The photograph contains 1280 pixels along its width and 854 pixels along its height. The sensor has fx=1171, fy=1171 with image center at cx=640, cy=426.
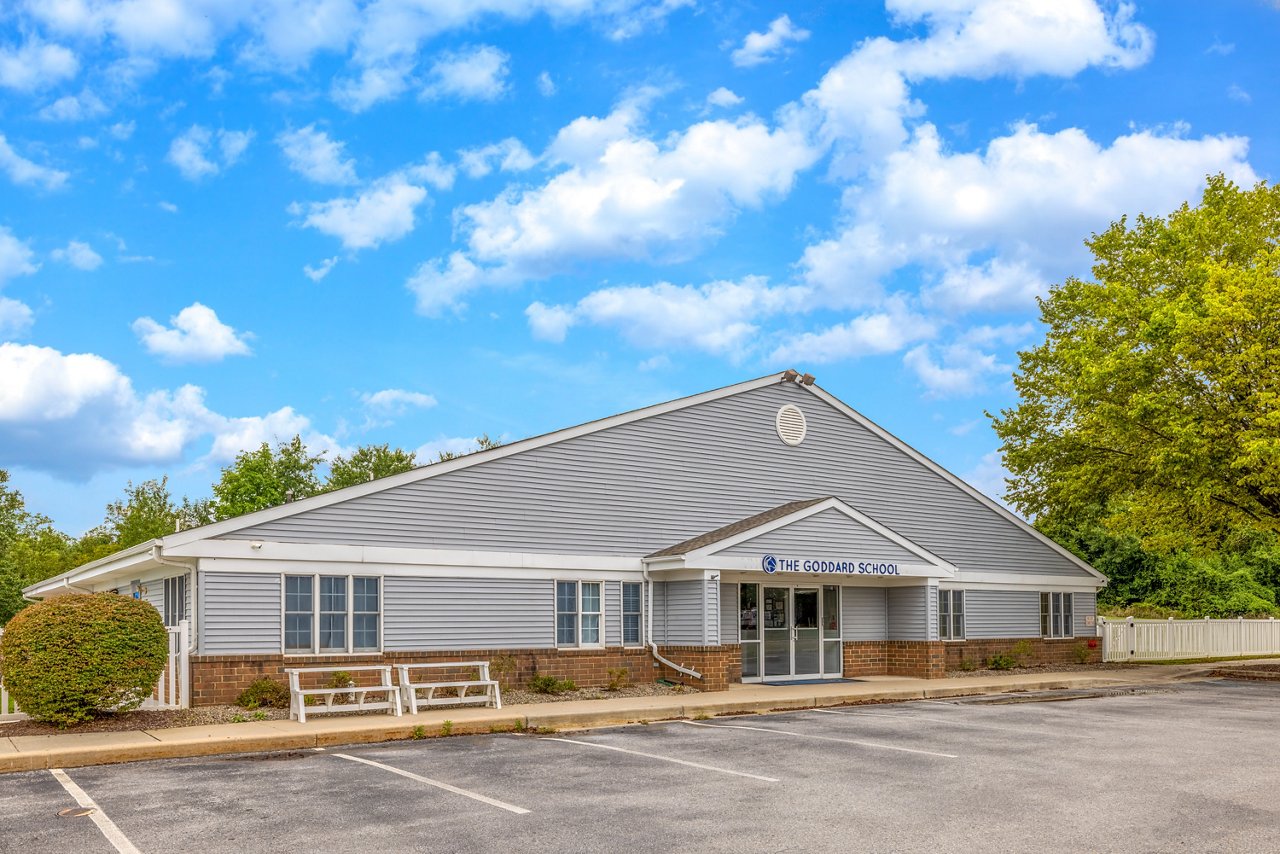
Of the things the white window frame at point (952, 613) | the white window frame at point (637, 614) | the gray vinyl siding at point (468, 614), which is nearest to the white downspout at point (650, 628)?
the white window frame at point (637, 614)

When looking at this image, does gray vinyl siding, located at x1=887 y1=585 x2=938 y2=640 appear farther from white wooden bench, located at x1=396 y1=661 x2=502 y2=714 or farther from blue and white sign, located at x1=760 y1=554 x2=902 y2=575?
white wooden bench, located at x1=396 y1=661 x2=502 y2=714

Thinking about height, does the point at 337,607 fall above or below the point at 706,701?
above

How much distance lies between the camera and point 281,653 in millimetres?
18250

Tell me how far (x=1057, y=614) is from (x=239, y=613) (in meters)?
20.7

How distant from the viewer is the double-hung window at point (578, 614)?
2147 cm

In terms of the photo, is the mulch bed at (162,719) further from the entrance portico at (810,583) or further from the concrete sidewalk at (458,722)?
the entrance portico at (810,583)

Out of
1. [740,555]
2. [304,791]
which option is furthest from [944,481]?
[304,791]

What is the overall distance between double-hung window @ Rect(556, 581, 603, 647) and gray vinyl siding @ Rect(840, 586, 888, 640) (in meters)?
6.28

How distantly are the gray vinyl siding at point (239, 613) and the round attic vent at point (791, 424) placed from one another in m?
11.3

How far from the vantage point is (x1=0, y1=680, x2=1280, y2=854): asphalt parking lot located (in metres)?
9.07

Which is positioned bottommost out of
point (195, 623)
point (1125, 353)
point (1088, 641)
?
point (1088, 641)

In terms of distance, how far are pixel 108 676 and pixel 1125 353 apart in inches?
942

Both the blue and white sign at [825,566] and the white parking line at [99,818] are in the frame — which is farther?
the blue and white sign at [825,566]

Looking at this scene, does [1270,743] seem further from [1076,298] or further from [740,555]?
[1076,298]
